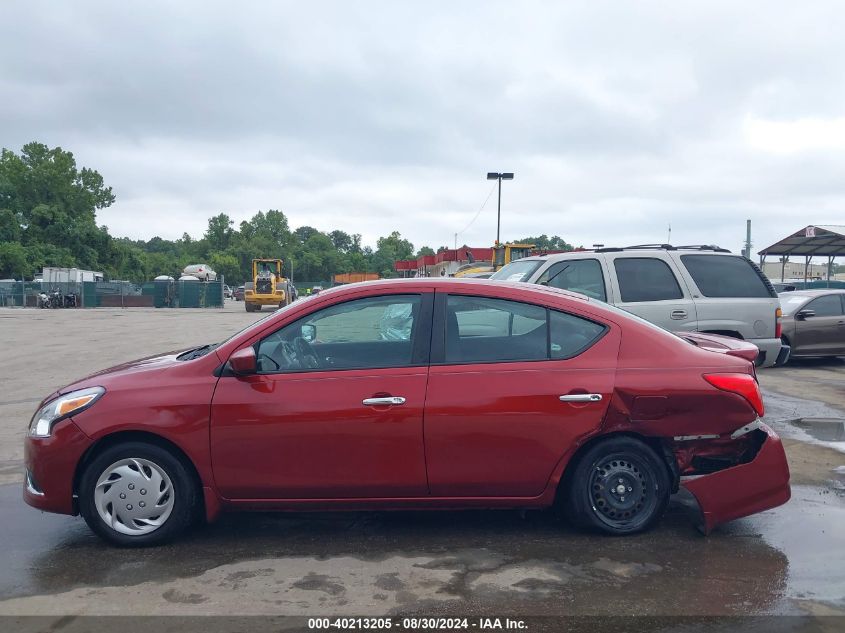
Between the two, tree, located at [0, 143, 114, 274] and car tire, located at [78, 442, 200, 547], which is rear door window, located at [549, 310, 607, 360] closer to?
car tire, located at [78, 442, 200, 547]

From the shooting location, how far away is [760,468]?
4332 millimetres

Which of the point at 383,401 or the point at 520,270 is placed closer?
the point at 383,401

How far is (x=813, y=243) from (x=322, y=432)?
29267 millimetres

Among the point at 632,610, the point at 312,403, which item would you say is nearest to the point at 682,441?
the point at 632,610

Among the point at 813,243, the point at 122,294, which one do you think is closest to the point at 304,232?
the point at 122,294

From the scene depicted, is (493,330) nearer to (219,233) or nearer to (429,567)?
(429,567)

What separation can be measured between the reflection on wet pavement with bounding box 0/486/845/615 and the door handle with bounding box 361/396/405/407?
0.87 m

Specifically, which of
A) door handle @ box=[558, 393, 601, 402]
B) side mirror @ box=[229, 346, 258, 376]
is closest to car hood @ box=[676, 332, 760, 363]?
door handle @ box=[558, 393, 601, 402]

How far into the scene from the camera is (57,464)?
168 inches

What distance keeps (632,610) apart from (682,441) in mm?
1234

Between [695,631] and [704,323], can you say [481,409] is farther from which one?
[704,323]

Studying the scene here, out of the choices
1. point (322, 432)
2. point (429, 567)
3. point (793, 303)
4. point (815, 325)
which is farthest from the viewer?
point (793, 303)

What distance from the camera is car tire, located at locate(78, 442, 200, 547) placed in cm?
426

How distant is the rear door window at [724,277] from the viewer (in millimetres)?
8594
